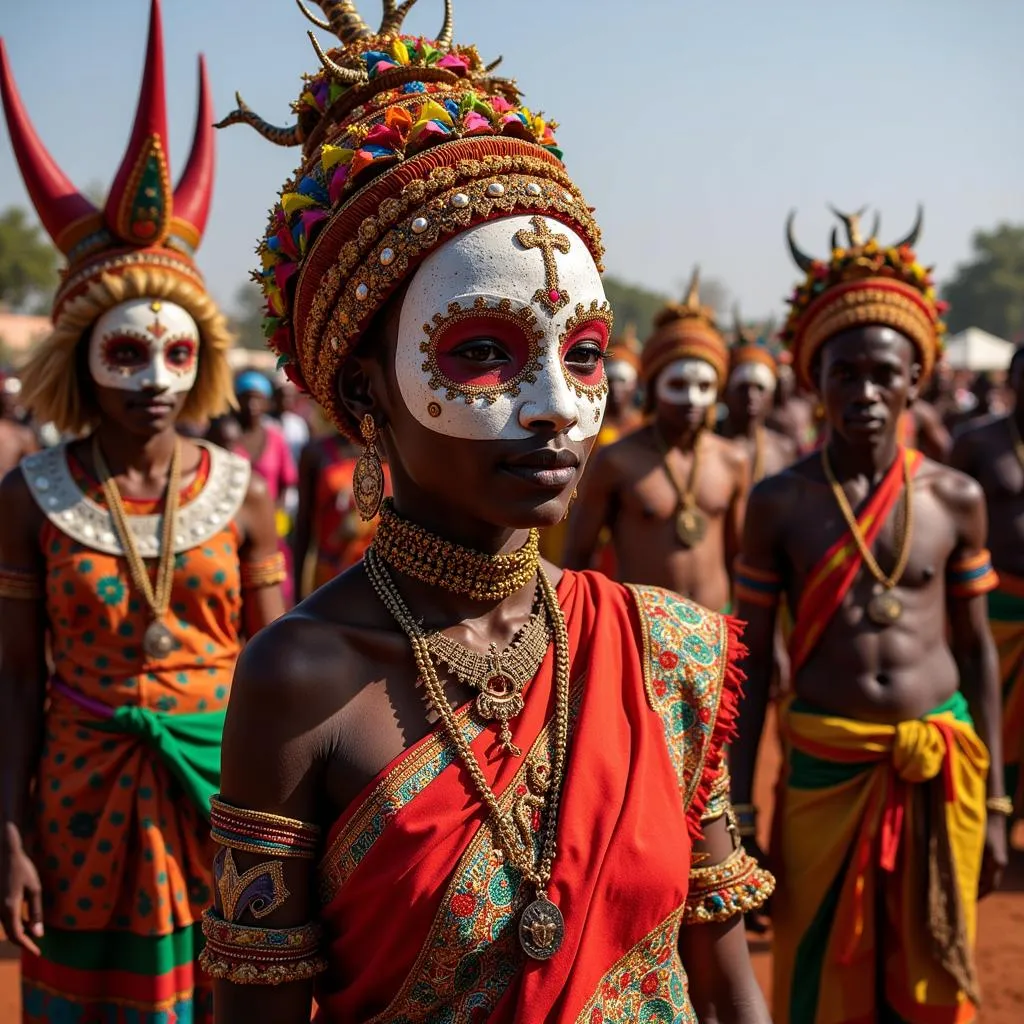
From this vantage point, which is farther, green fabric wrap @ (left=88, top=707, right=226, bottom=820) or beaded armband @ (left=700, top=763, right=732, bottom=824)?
green fabric wrap @ (left=88, top=707, right=226, bottom=820)

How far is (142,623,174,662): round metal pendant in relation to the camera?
3.84 meters

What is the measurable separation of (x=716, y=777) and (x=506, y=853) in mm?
467

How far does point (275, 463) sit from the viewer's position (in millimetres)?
9609

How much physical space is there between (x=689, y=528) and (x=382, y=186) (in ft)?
16.2

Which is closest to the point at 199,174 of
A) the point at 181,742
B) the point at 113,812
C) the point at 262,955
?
the point at 181,742

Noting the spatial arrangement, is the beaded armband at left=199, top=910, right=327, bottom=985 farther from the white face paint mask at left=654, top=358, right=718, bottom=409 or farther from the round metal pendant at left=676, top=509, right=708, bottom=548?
the white face paint mask at left=654, top=358, right=718, bottom=409

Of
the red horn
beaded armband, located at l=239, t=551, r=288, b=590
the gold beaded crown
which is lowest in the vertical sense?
beaded armband, located at l=239, t=551, r=288, b=590

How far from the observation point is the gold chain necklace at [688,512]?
6785 mm

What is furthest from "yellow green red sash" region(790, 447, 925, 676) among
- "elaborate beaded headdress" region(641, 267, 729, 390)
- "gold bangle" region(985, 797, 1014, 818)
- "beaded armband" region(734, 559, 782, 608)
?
"elaborate beaded headdress" region(641, 267, 729, 390)

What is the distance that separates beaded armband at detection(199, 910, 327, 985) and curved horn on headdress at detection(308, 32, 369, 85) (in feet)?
4.98

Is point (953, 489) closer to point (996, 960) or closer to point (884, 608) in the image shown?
point (884, 608)

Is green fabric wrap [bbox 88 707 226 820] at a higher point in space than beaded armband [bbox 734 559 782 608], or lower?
lower

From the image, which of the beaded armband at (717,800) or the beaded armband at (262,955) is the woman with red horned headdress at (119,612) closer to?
the beaded armband at (262,955)

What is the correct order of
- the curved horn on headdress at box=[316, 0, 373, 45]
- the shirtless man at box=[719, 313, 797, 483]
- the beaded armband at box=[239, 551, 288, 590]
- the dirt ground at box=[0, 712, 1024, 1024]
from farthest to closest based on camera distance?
1. the shirtless man at box=[719, 313, 797, 483]
2. the dirt ground at box=[0, 712, 1024, 1024]
3. the beaded armband at box=[239, 551, 288, 590]
4. the curved horn on headdress at box=[316, 0, 373, 45]
